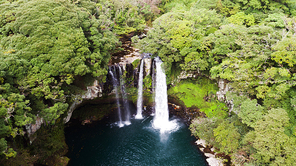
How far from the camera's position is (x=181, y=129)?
856 inches

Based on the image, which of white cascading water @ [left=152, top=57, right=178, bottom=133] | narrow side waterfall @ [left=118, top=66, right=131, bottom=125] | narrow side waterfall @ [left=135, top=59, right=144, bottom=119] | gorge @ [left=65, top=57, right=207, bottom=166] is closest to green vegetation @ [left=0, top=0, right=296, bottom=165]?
gorge @ [left=65, top=57, right=207, bottom=166]

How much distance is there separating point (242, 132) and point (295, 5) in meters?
19.2

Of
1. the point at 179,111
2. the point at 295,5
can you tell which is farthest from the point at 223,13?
the point at 179,111

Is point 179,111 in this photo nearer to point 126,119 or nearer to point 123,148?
point 126,119

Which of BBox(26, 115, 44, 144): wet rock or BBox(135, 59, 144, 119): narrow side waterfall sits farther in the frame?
BBox(135, 59, 144, 119): narrow side waterfall

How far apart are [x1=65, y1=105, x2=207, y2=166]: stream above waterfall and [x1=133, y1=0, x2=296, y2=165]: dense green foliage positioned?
8.41ft

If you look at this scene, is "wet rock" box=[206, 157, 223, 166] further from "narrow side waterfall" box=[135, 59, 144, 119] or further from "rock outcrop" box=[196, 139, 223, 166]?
"narrow side waterfall" box=[135, 59, 144, 119]

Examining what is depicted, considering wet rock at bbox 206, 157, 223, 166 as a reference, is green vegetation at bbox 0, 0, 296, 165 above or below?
above

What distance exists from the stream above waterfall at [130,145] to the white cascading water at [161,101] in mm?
1418

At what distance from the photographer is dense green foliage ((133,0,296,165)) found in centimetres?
1258

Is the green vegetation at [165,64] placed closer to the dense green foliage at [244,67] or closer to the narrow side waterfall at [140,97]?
the dense green foliage at [244,67]

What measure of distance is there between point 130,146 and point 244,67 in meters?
14.4

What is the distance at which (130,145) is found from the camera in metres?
19.1

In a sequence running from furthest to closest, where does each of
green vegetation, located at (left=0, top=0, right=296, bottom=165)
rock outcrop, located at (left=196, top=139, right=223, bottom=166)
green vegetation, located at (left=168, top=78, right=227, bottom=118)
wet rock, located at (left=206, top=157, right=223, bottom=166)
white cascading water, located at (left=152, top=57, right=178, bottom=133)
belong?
white cascading water, located at (left=152, top=57, right=178, bottom=133)
green vegetation, located at (left=168, top=78, right=227, bottom=118)
rock outcrop, located at (left=196, top=139, right=223, bottom=166)
wet rock, located at (left=206, top=157, right=223, bottom=166)
green vegetation, located at (left=0, top=0, right=296, bottom=165)
